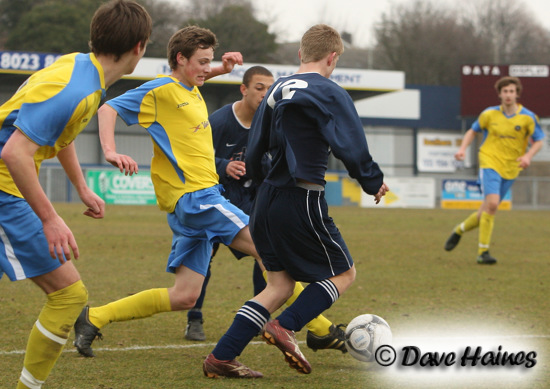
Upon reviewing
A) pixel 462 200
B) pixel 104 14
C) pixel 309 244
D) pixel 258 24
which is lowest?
pixel 462 200

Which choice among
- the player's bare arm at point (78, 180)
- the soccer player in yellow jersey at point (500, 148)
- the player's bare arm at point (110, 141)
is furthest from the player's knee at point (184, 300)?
the soccer player in yellow jersey at point (500, 148)

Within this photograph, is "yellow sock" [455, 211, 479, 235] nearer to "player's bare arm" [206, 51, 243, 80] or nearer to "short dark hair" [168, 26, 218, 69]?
"player's bare arm" [206, 51, 243, 80]

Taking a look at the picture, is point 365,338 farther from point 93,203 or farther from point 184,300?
point 93,203

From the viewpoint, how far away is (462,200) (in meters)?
29.3

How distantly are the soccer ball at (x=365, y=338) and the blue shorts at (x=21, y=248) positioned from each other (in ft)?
6.63

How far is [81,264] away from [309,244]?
6.46 m

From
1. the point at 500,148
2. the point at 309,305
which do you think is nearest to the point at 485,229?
the point at 500,148

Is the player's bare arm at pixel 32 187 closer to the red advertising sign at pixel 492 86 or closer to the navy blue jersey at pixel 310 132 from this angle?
the navy blue jersey at pixel 310 132

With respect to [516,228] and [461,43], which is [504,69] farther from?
[461,43]

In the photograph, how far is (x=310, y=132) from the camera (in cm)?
439

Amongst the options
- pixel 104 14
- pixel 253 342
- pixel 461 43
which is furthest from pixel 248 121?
pixel 461 43

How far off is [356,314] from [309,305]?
237 cm

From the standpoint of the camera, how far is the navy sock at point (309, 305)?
4391 millimetres

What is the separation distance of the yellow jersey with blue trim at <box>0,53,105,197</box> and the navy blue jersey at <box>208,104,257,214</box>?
2654 millimetres
